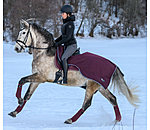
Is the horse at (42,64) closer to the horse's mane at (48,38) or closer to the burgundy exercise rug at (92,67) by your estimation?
the horse's mane at (48,38)

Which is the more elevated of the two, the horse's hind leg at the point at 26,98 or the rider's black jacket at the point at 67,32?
the rider's black jacket at the point at 67,32

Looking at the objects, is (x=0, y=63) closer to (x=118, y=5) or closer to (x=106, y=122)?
(x=106, y=122)

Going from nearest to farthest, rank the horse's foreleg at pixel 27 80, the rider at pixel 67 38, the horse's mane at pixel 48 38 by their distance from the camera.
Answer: the horse's foreleg at pixel 27 80 → the rider at pixel 67 38 → the horse's mane at pixel 48 38

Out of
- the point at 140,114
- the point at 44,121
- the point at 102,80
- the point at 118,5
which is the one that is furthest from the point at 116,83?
the point at 118,5

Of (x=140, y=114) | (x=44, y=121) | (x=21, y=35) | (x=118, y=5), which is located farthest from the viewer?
(x=118, y=5)

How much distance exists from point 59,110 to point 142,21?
28985 millimetres

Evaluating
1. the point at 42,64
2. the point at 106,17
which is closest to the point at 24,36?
the point at 42,64

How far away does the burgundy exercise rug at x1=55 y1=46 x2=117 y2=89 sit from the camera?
14.0ft

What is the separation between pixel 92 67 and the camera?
4363 millimetres

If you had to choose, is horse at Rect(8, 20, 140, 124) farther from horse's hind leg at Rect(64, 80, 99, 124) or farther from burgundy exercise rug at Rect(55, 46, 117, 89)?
burgundy exercise rug at Rect(55, 46, 117, 89)

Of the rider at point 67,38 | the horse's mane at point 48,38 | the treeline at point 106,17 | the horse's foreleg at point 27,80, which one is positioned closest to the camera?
the horse's foreleg at point 27,80

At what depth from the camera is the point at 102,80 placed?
14.2 ft

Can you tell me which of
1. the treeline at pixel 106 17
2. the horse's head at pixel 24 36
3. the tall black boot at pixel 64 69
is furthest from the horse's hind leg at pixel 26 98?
the treeline at pixel 106 17

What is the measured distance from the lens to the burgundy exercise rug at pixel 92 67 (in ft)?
14.0
